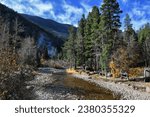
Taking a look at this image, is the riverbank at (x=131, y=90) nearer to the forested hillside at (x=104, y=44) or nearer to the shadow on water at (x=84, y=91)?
the shadow on water at (x=84, y=91)

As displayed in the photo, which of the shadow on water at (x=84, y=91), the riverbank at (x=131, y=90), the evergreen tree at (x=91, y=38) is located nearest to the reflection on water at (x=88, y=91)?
the shadow on water at (x=84, y=91)

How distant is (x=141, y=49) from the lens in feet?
313

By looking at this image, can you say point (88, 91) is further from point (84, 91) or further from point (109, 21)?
point (109, 21)

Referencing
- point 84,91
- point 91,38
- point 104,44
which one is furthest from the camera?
point 91,38

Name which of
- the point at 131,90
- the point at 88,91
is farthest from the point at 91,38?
the point at 88,91

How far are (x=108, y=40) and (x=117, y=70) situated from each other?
686cm

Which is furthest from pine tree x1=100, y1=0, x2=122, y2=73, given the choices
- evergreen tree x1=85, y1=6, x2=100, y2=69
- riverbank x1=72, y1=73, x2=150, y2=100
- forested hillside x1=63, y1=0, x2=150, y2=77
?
riverbank x1=72, y1=73, x2=150, y2=100

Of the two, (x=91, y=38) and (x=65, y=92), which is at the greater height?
(x=91, y=38)

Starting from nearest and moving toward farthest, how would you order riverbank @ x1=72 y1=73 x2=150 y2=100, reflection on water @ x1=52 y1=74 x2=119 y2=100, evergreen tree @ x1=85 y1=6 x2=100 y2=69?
reflection on water @ x1=52 y1=74 x2=119 y2=100 → riverbank @ x1=72 y1=73 x2=150 y2=100 → evergreen tree @ x1=85 y1=6 x2=100 y2=69

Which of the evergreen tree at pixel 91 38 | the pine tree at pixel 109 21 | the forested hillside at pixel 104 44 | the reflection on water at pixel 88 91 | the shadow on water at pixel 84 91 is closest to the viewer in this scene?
the reflection on water at pixel 88 91

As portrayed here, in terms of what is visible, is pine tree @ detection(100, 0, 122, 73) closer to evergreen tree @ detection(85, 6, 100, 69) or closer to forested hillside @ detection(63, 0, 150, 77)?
forested hillside @ detection(63, 0, 150, 77)

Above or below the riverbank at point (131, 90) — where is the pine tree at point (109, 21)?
above

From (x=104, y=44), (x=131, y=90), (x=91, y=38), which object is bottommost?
(x=131, y=90)

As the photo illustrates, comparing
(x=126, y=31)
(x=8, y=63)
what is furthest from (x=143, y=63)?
(x=8, y=63)
